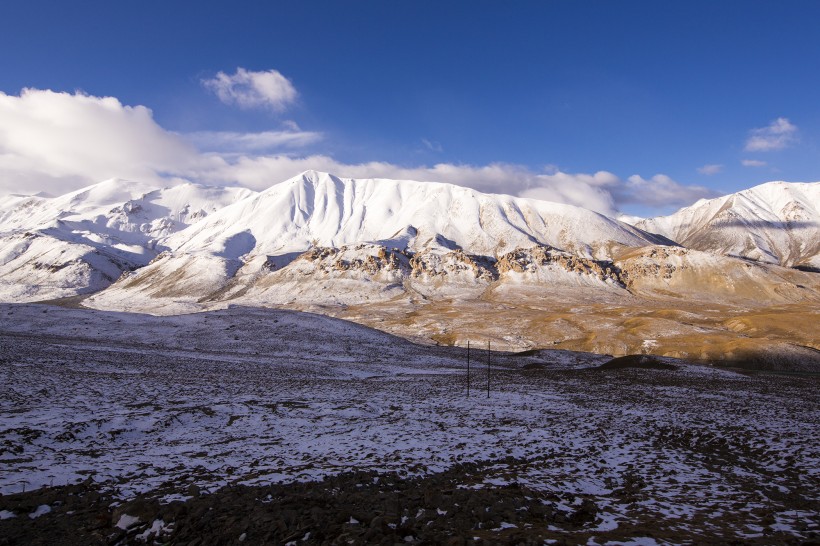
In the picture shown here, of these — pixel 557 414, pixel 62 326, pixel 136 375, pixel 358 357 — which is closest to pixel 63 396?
pixel 136 375

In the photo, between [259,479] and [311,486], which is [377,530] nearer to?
[311,486]

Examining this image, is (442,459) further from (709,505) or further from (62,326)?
(62,326)

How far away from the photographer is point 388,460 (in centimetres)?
1537

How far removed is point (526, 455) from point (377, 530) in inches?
387

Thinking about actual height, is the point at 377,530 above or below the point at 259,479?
above

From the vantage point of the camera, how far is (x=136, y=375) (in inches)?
1265

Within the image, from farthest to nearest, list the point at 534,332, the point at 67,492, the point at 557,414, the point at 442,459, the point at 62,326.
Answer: the point at 534,332 < the point at 62,326 < the point at 557,414 < the point at 442,459 < the point at 67,492

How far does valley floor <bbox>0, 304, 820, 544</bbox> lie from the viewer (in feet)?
30.5

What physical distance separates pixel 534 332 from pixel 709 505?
95741mm

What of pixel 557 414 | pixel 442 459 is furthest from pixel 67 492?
pixel 557 414

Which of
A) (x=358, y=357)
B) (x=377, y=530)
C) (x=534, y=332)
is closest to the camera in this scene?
(x=377, y=530)

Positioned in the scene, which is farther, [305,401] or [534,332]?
[534,332]

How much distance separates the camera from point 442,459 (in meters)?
15.7

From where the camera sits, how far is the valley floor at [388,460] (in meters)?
9.28
